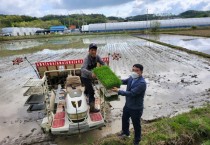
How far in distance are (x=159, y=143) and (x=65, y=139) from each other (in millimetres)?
2472

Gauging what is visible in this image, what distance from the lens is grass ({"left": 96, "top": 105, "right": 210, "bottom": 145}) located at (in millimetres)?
5227

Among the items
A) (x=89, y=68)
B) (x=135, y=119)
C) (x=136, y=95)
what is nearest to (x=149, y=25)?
(x=89, y=68)

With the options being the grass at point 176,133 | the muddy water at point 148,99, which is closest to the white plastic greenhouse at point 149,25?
the muddy water at point 148,99

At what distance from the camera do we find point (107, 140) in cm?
539

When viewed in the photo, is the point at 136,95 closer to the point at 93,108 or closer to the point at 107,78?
the point at 107,78

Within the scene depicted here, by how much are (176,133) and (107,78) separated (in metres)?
1.94

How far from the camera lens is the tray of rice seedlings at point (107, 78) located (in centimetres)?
498

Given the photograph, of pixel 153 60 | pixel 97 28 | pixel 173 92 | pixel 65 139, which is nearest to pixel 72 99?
pixel 65 139

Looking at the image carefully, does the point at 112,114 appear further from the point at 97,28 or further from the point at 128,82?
the point at 97,28

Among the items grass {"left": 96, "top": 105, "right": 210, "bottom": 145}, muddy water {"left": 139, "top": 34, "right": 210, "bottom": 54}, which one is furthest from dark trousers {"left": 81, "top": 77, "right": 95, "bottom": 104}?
muddy water {"left": 139, "top": 34, "right": 210, "bottom": 54}

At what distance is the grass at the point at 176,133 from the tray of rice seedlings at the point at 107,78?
4.15 ft

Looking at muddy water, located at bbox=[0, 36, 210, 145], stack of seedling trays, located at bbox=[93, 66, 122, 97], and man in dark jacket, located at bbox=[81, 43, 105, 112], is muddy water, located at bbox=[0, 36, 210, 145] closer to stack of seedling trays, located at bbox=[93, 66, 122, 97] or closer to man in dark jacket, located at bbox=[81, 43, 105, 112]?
man in dark jacket, located at bbox=[81, 43, 105, 112]

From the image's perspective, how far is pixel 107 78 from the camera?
5.21 m

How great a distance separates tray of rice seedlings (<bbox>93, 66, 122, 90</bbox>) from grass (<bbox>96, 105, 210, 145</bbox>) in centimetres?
127
